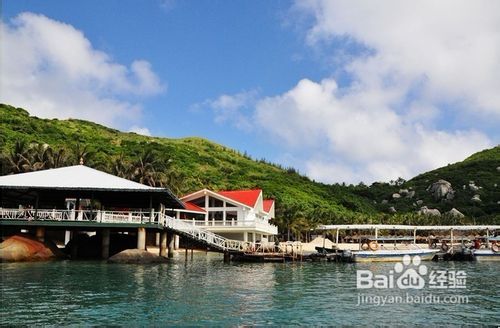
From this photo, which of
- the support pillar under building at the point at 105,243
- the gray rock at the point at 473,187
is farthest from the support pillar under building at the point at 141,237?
the gray rock at the point at 473,187

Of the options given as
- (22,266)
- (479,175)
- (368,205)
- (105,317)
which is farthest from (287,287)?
(479,175)

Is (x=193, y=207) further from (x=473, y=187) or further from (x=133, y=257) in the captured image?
(x=473, y=187)

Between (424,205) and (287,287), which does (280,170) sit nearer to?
(424,205)

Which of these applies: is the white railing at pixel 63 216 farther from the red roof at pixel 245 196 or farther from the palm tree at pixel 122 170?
the palm tree at pixel 122 170

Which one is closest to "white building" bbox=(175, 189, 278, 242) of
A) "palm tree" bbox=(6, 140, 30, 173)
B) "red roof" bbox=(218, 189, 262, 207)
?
"red roof" bbox=(218, 189, 262, 207)

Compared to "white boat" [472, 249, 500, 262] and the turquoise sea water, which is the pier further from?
"white boat" [472, 249, 500, 262]

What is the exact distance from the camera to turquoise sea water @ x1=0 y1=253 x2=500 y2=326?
1558cm

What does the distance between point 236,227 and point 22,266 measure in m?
23.6

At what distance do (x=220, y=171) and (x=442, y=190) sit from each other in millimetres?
58995

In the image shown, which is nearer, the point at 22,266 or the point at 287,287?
the point at 287,287

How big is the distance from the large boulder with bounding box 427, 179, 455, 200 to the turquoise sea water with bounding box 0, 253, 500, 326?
10133 centimetres

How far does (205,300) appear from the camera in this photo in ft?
63.1

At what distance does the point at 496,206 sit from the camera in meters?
115

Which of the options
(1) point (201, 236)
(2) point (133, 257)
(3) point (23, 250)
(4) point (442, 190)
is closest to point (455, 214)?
(4) point (442, 190)
